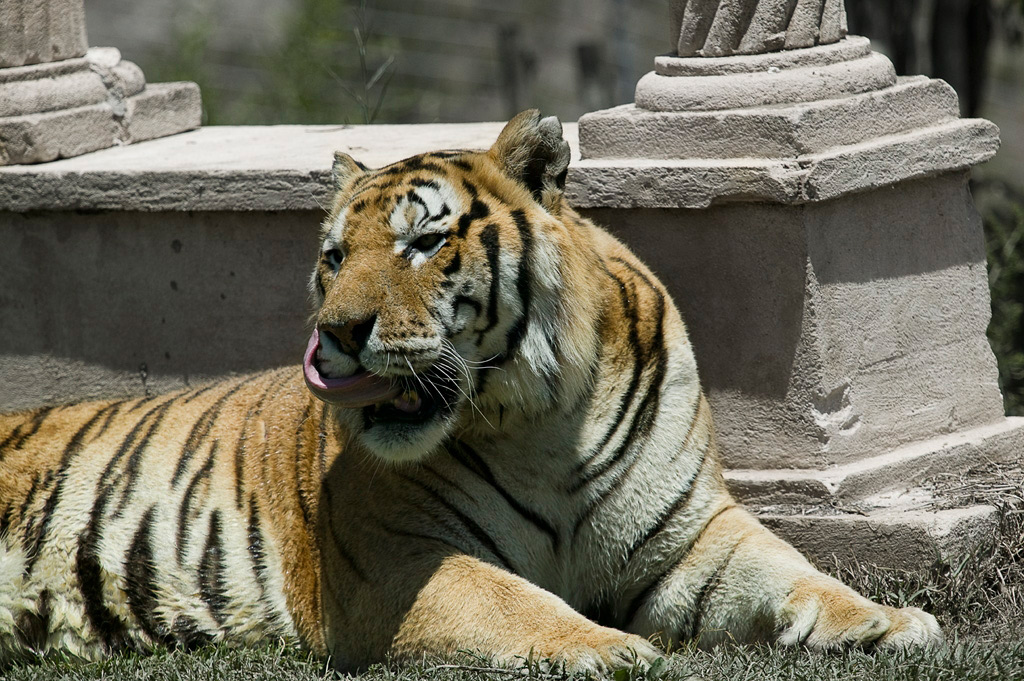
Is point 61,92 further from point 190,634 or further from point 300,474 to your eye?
point 190,634

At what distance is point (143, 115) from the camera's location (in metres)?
5.26

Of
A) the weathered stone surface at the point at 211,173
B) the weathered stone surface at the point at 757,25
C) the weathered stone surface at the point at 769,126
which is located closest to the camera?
the weathered stone surface at the point at 769,126

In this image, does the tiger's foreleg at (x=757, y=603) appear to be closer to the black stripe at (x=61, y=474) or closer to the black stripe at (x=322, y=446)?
the black stripe at (x=322, y=446)

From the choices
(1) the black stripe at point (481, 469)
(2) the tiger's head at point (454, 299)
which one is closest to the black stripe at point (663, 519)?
(1) the black stripe at point (481, 469)

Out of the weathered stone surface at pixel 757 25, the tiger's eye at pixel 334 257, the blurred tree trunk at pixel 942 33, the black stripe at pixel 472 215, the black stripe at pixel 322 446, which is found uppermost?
the blurred tree trunk at pixel 942 33

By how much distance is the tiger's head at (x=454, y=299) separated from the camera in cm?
291

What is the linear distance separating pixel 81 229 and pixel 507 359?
7.20 feet

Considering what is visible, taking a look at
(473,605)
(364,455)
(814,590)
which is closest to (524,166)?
(364,455)

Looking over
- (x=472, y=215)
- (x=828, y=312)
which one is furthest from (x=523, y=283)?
(x=828, y=312)

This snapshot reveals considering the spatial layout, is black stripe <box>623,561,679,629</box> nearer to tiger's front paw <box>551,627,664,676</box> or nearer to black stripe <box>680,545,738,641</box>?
black stripe <box>680,545,738,641</box>

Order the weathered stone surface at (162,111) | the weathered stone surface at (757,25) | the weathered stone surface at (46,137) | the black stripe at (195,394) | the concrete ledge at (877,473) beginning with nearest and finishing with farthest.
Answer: the concrete ledge at (877,473) < the weathered stone surface at (757,25) < the black stripe at (195,394) < the weathered stone surface at (46,137) < the weathered stone surface at (162,111)

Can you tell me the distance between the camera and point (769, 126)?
3.62m

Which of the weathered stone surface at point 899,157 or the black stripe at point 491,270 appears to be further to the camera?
the weathered stone surface at point 899,157

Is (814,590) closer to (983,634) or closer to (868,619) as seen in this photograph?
(868,619)
